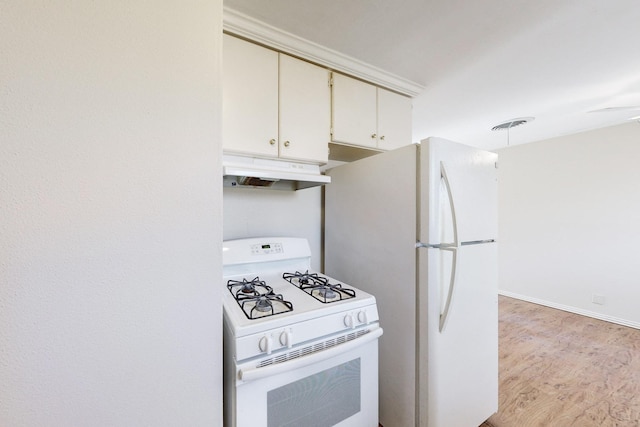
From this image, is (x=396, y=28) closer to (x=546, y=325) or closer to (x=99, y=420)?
(x=99, y=420)

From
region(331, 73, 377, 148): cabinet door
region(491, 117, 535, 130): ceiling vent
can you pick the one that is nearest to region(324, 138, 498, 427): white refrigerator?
region(331, 73, 377, 148): cabinet door

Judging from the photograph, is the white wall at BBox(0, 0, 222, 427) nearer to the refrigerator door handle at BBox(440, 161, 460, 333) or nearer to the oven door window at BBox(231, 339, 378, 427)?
the oven door window at BBox(231, 339, 378, 427)

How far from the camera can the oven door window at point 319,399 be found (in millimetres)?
980

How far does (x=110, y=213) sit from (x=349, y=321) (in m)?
0.96

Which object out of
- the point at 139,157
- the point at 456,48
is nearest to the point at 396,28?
the point at 456,48

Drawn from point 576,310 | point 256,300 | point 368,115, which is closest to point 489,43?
point 368,115

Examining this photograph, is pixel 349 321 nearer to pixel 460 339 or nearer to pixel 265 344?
pixel 265 344

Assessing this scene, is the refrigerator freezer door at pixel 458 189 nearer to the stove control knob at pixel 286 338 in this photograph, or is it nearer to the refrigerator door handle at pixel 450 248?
the refrigerator door handle at pixel 450 248

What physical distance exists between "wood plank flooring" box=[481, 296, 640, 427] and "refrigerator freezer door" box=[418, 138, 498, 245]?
131cm

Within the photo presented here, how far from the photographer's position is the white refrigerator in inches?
51.2

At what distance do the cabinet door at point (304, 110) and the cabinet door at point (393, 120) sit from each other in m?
0.46

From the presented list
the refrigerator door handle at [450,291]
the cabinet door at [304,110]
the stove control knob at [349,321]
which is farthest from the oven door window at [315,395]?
the cabinet door at [304,110]

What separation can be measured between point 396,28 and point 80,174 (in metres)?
1.64

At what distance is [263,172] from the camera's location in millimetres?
1375
